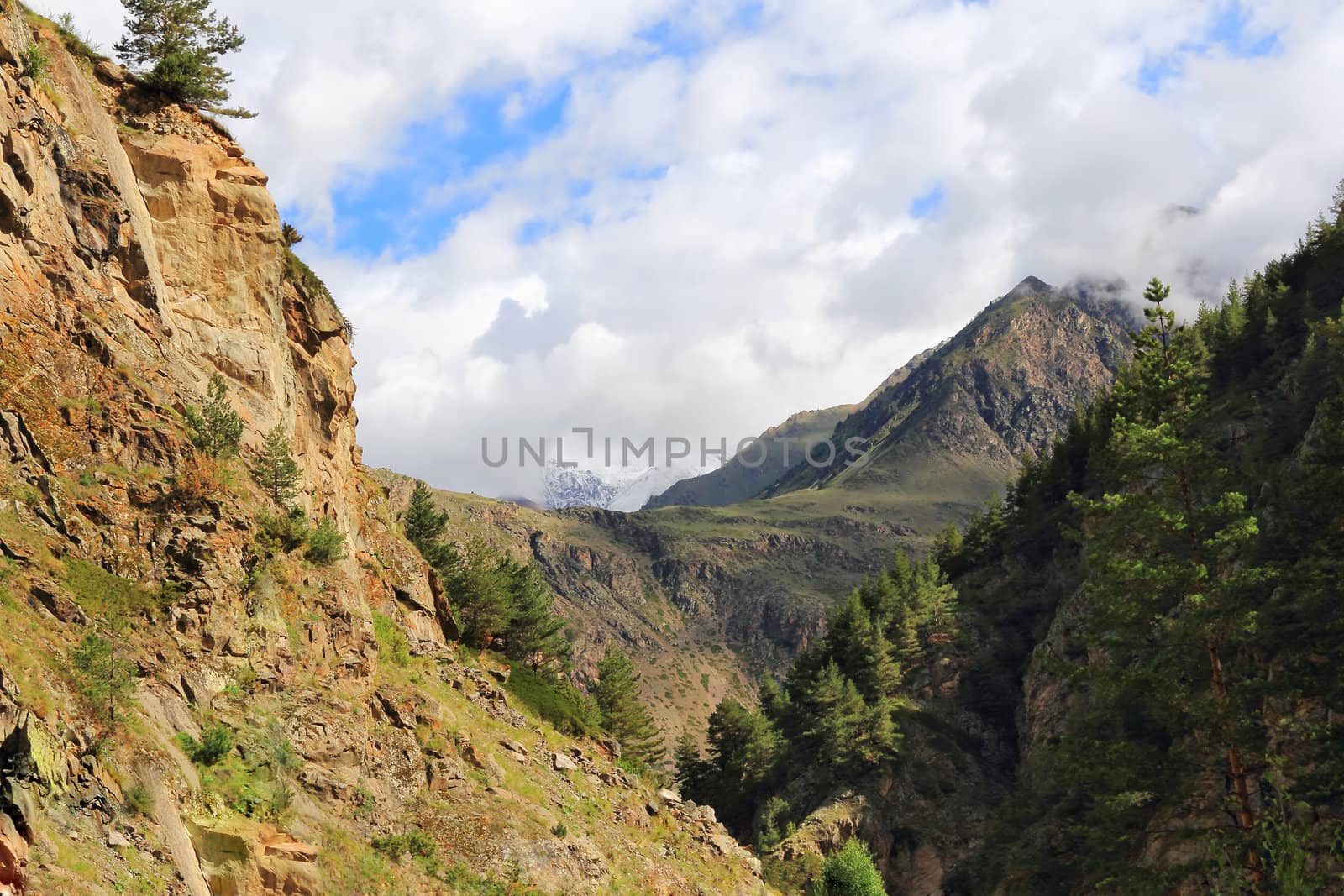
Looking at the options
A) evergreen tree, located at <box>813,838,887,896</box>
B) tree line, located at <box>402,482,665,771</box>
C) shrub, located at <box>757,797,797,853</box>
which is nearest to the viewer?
evergreen tree, located at <box>813,838,887,896</box>

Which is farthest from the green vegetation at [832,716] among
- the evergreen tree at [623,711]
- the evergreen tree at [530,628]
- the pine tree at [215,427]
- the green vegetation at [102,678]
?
the green vegetation at [102,678]

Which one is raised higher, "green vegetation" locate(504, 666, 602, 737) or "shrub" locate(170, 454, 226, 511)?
"shrub" locate(170, 454, 226, 511)

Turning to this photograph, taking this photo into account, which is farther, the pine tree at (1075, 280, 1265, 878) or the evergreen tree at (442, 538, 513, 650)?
the evergreen tree at (442, 538, 513, 650)

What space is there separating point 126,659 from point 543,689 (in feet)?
115

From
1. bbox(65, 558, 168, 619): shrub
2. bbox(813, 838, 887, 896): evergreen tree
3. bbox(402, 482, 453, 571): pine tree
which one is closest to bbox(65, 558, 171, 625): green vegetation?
bbox(65, 558, 168, 619): shrub

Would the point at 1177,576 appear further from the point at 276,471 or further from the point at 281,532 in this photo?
the point at 276,471

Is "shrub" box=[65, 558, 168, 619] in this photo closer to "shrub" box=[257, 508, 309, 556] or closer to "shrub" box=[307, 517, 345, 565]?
"shrub" box=[257, 508, 309, 556]

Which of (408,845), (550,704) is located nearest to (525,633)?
(550,704)

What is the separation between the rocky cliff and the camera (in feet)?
59.8

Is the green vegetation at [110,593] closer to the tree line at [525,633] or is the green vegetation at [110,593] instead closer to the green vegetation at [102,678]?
the green vegetation at [102,678]

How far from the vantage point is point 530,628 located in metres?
69.4

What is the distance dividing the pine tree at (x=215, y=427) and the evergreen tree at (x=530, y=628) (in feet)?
124

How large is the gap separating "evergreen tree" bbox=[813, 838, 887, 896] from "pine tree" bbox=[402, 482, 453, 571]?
3346 centimetres

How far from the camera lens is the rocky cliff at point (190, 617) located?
1822cm
